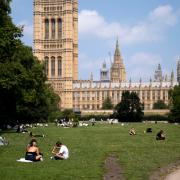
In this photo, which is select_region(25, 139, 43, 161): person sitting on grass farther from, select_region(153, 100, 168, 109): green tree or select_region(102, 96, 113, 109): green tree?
select_region(102, 96, 113, 109): green tree

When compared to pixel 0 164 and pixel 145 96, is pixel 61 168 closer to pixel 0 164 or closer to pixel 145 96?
pixel 0 164

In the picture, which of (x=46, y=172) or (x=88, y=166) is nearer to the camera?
(x=46, y=172)

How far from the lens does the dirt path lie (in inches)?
593

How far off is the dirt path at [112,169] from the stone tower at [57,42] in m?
120

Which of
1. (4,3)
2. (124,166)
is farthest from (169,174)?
(4,3)

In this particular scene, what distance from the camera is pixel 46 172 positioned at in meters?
15.4

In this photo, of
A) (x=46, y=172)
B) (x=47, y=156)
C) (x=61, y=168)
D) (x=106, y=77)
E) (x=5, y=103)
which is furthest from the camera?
(x=106, y=77)

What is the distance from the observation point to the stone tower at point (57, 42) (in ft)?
459

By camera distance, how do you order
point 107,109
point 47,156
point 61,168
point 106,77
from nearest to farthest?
1. point 61,168
2. point 47,156
3. point 107,109
4. point 106,77

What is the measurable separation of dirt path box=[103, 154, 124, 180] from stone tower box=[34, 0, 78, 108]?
120063 millimetres

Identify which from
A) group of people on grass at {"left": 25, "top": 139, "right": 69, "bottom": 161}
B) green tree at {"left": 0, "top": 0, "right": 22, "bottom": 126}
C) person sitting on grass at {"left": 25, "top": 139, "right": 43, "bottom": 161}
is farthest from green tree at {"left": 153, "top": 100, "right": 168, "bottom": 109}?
person sitting on grass at {"left": 25, "top": 139, "right": 43, "bottom": 161}

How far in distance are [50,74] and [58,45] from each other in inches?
293

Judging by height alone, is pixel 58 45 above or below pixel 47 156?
above

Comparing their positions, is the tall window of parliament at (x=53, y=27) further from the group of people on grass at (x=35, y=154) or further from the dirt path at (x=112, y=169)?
the group of people on grass at (x=35, y=154)
